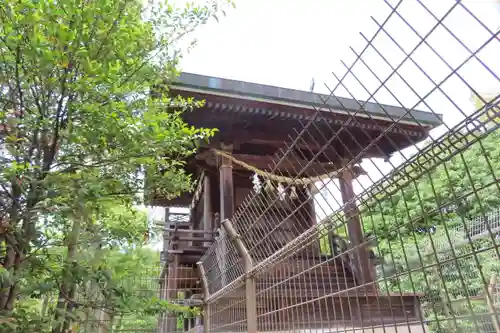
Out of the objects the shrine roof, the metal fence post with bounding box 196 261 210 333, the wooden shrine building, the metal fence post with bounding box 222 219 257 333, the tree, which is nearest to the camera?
the tree

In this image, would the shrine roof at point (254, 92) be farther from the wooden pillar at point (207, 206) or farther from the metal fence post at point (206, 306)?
the metal fence post at point (206, 306)

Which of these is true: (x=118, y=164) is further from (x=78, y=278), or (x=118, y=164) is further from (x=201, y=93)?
(x=201, y=93)

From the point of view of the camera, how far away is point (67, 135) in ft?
5.61

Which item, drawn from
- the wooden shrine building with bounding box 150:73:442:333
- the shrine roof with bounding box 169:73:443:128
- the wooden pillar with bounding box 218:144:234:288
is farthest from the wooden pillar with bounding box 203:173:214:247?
the shrine roof with bounding box 169:73:443:128

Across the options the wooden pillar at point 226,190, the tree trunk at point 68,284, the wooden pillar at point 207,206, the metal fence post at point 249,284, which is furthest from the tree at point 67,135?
the wooden pillar at point 207,206

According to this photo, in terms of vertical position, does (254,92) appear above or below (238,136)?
above

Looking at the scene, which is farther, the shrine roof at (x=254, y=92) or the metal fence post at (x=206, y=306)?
the shrine roof at (x=254, y=92)

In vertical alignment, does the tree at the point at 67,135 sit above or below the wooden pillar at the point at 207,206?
below

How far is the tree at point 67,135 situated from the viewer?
1.55 metres

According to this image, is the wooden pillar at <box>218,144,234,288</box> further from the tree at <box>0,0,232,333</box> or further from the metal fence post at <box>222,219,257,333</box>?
the tree at <box>0,0,232,333</box>

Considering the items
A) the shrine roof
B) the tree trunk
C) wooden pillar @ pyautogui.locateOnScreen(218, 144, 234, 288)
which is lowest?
the tree trunk

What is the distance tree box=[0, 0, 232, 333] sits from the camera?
→ 155cm

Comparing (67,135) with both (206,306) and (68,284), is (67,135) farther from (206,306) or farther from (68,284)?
(206,306)

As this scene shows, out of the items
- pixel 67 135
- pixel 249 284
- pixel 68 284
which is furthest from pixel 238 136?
pixel 68 284
